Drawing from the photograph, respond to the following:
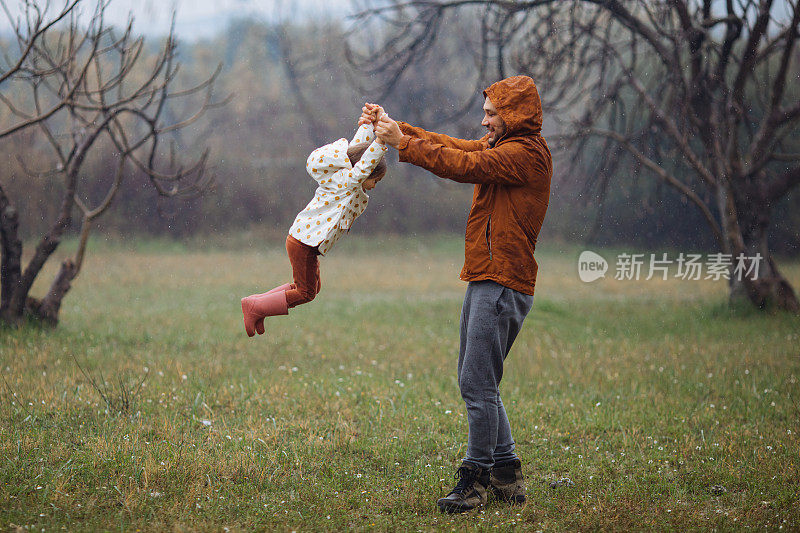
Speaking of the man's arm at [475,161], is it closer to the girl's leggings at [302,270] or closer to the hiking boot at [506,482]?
the girl's leggings at [302,270]

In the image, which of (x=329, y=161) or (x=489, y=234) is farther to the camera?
(x=329, y=161)

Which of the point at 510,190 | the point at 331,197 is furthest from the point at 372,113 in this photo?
the point at 510,190

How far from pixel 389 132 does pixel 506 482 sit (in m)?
1.78

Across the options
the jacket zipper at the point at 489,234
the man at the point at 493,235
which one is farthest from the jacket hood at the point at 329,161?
the jacket zipper at the point at 489,234

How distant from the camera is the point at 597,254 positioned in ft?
45.6

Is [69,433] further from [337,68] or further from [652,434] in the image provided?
[337,68]

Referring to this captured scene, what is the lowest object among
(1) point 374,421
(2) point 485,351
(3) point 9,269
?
(1) point 374,421

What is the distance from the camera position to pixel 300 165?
2052 cm

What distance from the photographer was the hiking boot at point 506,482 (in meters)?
3.62

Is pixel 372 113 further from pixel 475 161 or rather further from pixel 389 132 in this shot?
pixel 475 161

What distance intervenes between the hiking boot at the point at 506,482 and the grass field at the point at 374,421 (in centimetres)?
8

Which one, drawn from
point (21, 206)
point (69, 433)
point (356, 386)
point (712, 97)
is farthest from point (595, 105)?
point (21, 206)

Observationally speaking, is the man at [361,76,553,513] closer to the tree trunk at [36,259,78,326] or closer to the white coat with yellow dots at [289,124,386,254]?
the white coat with yellow dots at [289,124,386,254]

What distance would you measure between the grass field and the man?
39 cm
